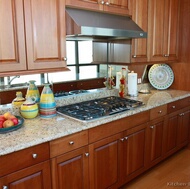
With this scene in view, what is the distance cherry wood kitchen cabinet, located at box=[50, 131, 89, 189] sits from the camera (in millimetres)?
1740

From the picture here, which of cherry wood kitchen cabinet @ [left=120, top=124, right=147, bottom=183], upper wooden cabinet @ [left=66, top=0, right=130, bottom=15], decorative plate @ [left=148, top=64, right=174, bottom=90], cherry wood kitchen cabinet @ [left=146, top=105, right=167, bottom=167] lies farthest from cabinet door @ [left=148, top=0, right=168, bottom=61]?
cherry wood kitchen cabinet @ [left=120, top=124, right=147, bottom=183]

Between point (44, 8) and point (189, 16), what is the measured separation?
7.35 ft

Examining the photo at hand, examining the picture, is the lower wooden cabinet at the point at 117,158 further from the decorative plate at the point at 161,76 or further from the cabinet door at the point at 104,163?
the decorative plate at the point at 161,76

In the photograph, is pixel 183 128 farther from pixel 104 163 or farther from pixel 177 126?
pixel 104 163

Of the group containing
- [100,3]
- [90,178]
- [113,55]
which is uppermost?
[100,3]

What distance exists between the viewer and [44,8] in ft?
6.22

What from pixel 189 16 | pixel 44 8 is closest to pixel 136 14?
pixel 189 16

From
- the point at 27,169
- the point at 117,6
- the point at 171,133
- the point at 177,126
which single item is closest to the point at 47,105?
the point at 27,169

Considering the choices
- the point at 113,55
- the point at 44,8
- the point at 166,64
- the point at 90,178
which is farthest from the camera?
the point at 166,64

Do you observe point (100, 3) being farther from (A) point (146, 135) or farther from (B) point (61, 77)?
(A) point (146, 135)

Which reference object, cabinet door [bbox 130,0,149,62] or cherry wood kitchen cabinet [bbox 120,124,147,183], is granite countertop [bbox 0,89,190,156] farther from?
cabinet door [bbox 130,0,149,62]

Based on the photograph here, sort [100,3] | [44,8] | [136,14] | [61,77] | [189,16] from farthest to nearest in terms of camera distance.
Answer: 1. [189,16]
2. [136,14]
3. [61,77]
4. [100,3]
5. [44,8]

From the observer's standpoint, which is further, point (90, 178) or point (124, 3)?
point (124, 3)

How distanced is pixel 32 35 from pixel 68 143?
93 cm
